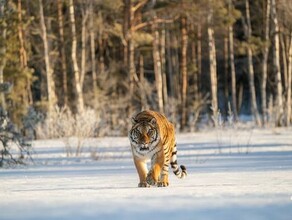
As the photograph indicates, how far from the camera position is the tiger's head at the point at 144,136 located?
9.02m

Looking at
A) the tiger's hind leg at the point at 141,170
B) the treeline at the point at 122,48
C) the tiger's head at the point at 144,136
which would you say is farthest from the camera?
the treeline at the point at 122,48

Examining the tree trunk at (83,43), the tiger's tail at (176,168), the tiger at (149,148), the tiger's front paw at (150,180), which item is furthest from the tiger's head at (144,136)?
the tree trunk at (83,43)

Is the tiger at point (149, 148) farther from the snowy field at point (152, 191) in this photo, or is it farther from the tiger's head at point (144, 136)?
the snowy field at point (152, 191)

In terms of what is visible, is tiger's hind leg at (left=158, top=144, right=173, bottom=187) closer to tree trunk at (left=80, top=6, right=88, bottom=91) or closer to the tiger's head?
the tiger's head

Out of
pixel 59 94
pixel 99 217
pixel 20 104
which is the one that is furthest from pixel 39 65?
pixel 99 217

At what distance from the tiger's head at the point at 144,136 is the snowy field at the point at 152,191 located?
60 cm

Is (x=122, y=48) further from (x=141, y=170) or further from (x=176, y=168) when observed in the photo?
(x=141, y=170)

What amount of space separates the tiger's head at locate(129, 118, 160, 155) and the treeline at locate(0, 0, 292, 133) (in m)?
16.8

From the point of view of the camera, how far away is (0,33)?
28609 mm

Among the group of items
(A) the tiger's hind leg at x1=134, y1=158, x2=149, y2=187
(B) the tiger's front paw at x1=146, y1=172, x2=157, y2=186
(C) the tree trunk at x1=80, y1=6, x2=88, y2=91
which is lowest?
(B) the tiger's front paw at x1=146, y1=172, x2=157, y2=186

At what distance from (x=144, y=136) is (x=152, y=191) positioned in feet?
4.95

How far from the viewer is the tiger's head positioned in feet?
29.6

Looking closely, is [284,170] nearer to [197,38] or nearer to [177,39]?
[197,38]

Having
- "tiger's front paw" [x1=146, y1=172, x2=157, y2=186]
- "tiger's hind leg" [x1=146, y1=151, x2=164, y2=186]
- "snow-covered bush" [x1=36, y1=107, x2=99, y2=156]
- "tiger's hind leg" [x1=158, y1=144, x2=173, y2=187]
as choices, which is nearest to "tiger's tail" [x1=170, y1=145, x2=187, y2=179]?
"tiger's hind leg" [x1=158, y1=144, x2=173, y2=187]
